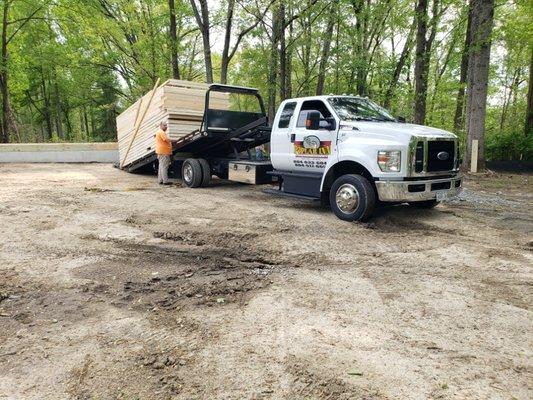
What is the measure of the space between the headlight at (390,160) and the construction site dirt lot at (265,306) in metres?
1.01

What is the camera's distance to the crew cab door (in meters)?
7.41

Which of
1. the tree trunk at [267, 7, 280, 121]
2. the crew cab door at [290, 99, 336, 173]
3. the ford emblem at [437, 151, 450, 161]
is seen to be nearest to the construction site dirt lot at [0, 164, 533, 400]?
the ford emblem at [437, 151, 450, 161]

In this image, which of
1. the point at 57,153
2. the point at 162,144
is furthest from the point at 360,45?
the point at 57,153

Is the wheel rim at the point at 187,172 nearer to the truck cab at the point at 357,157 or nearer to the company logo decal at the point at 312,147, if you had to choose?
the truck cab at the point at 357,157

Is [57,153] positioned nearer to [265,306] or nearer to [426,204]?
[426,204]

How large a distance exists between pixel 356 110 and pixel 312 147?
3.88 feet

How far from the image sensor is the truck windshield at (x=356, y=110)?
7.54 m

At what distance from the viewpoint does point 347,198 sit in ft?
22.6

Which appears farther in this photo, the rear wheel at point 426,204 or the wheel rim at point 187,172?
the wheel rim at point 187,172

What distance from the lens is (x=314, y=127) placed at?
738cm

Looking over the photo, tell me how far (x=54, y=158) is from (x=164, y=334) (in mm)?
18751

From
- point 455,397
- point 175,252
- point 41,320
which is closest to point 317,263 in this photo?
point 175,252

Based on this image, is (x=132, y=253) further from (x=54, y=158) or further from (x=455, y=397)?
(x=54, y=158)

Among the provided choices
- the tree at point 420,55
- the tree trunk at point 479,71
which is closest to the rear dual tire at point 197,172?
the tree at point 420,55
